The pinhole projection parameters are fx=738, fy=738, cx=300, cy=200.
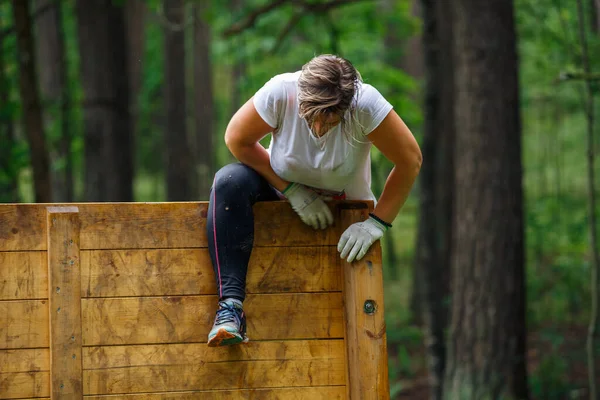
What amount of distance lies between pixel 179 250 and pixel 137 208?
0.84 ft

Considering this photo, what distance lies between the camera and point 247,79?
36.2 ft

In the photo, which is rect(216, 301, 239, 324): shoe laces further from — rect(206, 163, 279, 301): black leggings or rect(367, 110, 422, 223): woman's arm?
rect(367, 110, 422, 223): woman's arm

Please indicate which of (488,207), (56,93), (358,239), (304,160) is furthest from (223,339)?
(56,93)

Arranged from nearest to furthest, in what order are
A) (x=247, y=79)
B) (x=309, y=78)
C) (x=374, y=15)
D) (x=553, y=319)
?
(x=309, y=78)
(x=553, y=319)
(x=374, y=15)
(x=247, y=79)

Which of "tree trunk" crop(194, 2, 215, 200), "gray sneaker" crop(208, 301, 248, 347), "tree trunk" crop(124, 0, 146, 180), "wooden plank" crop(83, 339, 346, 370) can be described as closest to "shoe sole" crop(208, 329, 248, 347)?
"gray sneaker" crop(208, 301, 248, 347)

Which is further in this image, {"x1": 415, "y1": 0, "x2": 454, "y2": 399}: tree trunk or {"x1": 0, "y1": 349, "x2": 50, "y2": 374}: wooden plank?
{"x1": 415, "y1": 0, "x2": 454, "y2": 399}: tree trunk

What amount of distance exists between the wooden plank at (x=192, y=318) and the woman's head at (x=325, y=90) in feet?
2.80

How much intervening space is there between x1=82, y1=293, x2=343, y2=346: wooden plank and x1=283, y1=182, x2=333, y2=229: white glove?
0.34 meters

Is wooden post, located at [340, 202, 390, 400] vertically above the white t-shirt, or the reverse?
the white t-shirt

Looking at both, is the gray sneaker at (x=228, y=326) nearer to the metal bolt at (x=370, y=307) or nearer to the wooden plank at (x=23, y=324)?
the metal bolt at (x=370, y=307)

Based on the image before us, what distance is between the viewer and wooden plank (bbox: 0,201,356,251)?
311 centimetres

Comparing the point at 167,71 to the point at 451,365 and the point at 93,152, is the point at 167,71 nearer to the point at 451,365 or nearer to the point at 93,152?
the point at 93,152

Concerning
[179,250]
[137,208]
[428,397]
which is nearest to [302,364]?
[179,250]

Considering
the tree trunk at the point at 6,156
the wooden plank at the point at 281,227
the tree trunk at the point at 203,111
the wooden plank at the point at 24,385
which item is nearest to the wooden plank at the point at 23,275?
the wooden plank at the point at 24,385
